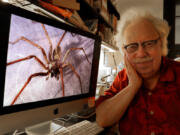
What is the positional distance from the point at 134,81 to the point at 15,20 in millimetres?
752

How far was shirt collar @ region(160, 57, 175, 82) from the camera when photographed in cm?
80

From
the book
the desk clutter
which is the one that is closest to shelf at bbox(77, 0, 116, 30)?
the book

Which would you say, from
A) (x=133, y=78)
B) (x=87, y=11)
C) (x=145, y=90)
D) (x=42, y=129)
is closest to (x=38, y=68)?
(x=42, y=129)

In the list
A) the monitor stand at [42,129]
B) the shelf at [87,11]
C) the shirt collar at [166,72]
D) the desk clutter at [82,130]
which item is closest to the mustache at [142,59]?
the shirt collar at [166,72]

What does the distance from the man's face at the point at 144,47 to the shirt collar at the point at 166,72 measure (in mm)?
46

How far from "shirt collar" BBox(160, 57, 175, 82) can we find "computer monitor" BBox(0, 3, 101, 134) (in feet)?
1.68

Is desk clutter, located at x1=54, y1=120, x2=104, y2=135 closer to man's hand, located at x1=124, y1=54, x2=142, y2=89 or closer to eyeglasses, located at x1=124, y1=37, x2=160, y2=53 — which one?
man's hand, located at x1=124, y1=54, x2=142, y2=89

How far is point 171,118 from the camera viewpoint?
2.42 ft

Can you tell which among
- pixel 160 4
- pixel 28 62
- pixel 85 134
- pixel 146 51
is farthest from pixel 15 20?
pixel 160 4

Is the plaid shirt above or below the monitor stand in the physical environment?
above

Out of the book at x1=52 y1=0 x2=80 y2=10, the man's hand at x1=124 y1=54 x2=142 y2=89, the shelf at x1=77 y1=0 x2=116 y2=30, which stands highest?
the shelf at x1=77 y1=0 x2=116 y2=30

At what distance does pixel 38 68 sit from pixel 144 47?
0.67 metres

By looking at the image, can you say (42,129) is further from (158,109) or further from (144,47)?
(144,47)

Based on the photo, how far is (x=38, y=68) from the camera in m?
0.55
